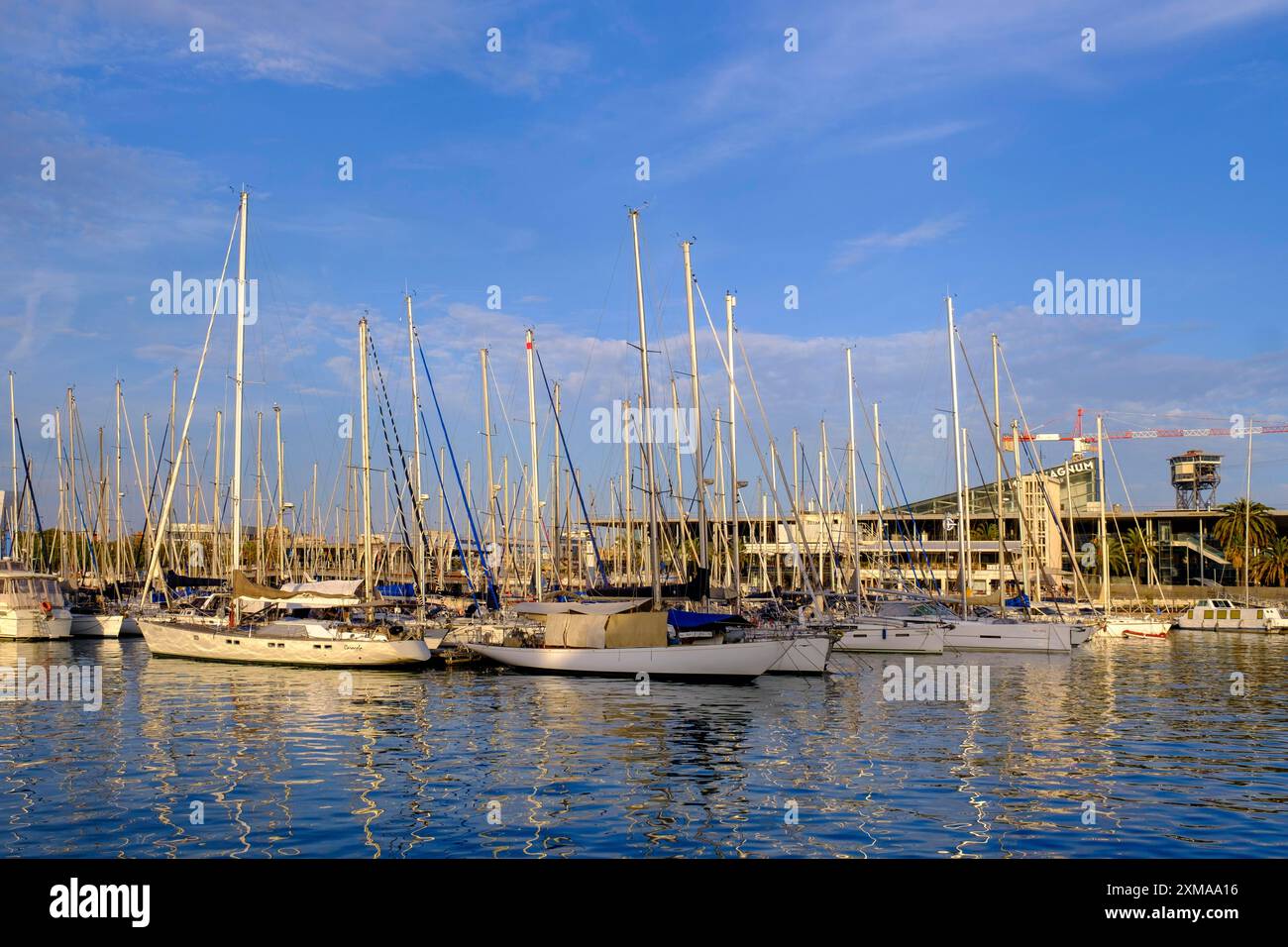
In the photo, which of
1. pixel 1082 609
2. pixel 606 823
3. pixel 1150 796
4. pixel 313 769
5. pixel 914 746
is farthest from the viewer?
pixel 1082 609

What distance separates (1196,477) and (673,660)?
122 meters

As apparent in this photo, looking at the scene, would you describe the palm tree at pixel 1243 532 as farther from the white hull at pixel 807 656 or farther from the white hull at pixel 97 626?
the white hull at pixel 97 626

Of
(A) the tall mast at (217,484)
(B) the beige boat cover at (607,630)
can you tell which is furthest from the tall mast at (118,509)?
(B) the beige boat cover at (607,630)

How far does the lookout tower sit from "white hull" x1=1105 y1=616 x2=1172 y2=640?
Answer: 7958cm

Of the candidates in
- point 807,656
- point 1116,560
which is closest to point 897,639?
→ point 807,656

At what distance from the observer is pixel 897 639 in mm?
51000

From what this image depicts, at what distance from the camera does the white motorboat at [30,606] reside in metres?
53.4

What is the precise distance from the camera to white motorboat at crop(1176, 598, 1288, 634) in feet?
247

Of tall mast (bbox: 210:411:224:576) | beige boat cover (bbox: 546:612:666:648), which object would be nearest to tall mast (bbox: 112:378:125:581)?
tall mast (bbox: 210:411:224:576)

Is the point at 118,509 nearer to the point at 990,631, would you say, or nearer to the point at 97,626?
Answer: the point at 97,626
